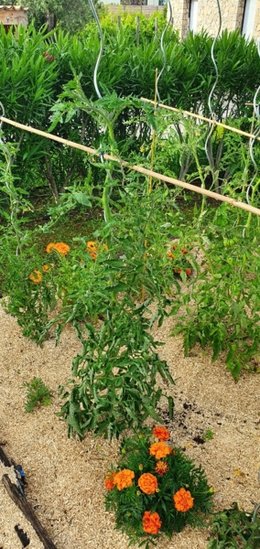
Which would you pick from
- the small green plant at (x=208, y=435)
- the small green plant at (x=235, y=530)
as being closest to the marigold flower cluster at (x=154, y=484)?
the small green plant at (x=235, y=530)

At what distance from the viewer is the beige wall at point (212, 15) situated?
13.1m

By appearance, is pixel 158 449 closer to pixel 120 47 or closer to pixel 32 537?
pixel 32 537

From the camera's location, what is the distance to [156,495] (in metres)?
2.08

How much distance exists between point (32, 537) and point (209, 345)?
147cm

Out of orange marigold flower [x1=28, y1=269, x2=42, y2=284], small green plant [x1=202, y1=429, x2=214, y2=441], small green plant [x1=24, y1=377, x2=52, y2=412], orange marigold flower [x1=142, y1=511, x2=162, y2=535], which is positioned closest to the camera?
orange marigold flower [x1=142, y1=511, x2=162, y2=535]

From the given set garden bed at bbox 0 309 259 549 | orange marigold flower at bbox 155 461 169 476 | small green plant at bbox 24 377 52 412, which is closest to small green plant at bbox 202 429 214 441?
garden bed at bbox 0 309 259 549

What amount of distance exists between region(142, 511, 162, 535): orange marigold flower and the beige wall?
12428 mm

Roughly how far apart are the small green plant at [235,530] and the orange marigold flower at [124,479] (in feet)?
1.21

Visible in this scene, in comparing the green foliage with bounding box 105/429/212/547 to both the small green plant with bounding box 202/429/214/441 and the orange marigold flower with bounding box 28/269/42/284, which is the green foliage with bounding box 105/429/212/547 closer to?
the small green plant with bounding box 202/429/214/441

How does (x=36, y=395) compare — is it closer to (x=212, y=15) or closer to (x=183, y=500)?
(x=183, y=500)

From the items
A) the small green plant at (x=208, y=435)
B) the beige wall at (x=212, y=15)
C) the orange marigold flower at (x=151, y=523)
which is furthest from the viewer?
the beige wall at (x=212, y=15)

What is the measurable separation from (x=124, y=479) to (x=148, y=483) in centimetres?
10

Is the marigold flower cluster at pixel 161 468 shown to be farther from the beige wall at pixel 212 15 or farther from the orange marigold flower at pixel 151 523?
the beige wall at pixel 212 15

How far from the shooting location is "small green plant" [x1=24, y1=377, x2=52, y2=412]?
270cm
